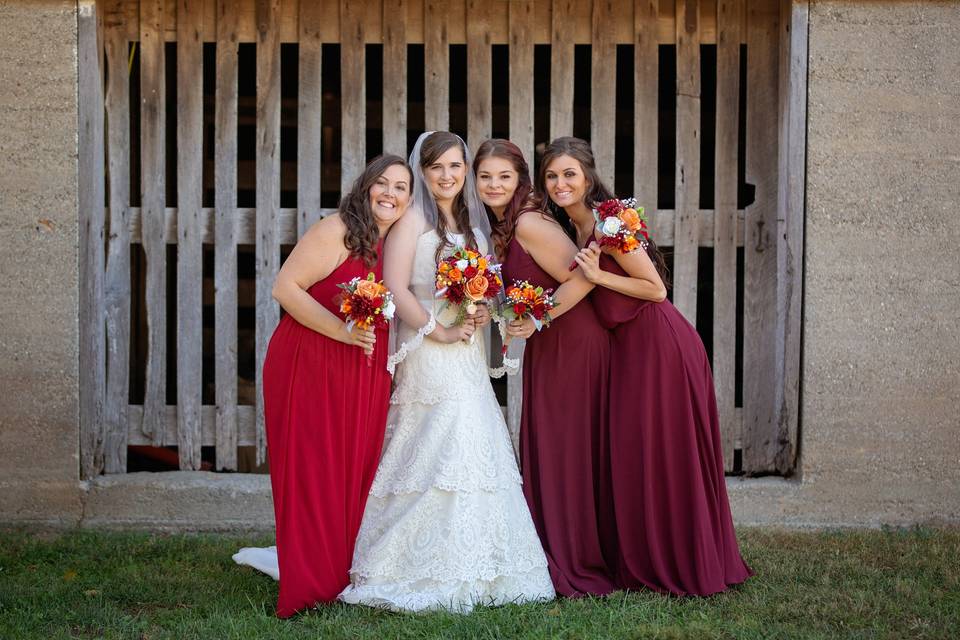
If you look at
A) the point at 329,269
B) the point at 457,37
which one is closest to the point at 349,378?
the point at 329,269

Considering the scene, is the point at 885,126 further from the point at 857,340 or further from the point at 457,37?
the point at 457,37

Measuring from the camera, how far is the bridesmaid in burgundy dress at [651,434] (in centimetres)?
454

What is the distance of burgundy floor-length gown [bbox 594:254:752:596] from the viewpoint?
4.55 meters

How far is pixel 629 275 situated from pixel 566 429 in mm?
748

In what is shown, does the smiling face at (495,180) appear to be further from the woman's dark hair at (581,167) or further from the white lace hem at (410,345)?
the white lace hem at (410,345)

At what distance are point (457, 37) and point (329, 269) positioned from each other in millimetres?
2247

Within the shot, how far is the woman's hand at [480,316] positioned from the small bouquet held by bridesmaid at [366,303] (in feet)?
1.37

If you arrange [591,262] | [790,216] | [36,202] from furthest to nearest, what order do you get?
[790,216] < [36,202] < [591,262]

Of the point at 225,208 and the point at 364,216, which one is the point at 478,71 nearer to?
the point at 225,208

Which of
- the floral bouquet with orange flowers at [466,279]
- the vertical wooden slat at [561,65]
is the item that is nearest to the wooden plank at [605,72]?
the vertical wooden slat at [561,65]

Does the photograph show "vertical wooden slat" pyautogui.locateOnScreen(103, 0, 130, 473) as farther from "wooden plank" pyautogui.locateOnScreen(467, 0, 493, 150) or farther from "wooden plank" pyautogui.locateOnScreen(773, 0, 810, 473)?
"wooden plank" pyautogui.locateOnScreen(773, 0, 810, 473)

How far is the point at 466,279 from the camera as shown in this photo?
4.31 m

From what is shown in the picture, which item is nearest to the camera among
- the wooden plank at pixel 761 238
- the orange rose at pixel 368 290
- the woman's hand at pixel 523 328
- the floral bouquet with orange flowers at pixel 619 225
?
the orange rose at pixel 368 290

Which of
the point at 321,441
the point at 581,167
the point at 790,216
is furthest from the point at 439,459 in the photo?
the point at 790,216
